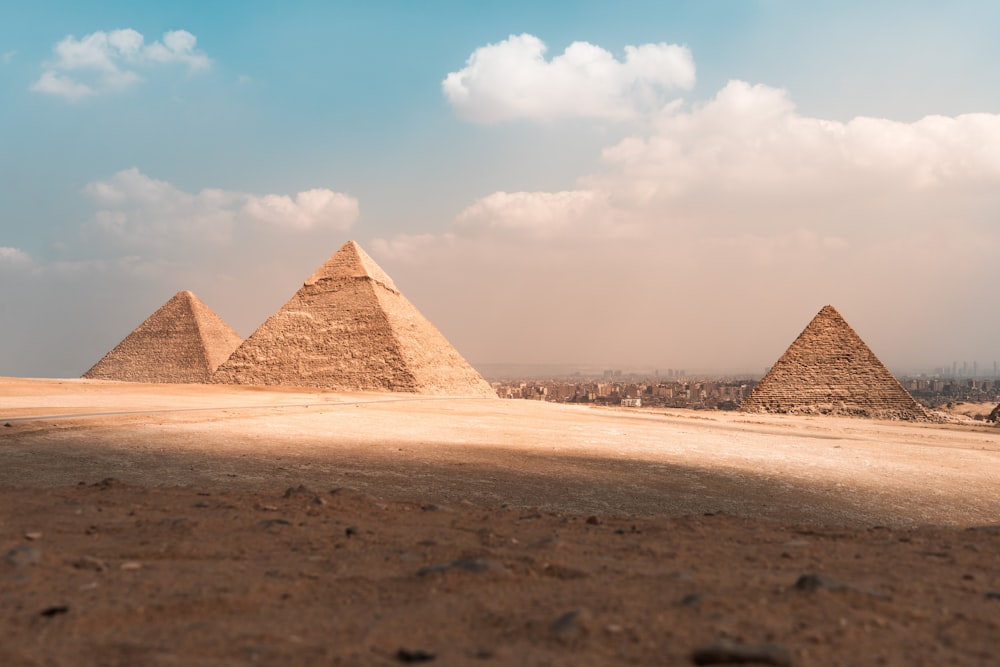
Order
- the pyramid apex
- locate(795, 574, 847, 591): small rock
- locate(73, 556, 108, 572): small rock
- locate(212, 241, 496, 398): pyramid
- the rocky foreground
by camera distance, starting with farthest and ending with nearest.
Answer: the pyramid apex, locate(212, 241, 496, 398): pyramid, locate(73, 556, 108, 572): small rock, locate(795, 574, 847, 591): small rock, the rocky foreground

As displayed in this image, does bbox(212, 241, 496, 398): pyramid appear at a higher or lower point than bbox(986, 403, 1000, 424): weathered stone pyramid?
higher

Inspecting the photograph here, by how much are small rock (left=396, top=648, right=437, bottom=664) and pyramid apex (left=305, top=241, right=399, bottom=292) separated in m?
55.1

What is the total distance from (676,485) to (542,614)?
666 centimetres

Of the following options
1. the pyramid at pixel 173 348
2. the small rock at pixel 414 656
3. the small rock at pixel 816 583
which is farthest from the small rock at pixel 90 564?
the pyramid at pixel 173 348

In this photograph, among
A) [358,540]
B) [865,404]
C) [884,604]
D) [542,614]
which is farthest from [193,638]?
[865,404]

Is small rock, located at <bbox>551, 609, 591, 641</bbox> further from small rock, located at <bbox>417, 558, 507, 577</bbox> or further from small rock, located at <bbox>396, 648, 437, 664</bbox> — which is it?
small rock, located at <bbox>417, 558, 507, 577</bbox>

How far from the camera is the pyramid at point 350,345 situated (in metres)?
49.8

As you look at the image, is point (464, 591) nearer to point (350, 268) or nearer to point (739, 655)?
point (739, 655)

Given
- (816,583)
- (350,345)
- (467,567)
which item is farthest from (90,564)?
(350,345)

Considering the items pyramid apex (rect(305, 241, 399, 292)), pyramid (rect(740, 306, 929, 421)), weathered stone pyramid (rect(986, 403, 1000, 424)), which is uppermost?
pyramid apex (rect(305, 241, 399, 292))

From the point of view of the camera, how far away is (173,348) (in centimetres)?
6800

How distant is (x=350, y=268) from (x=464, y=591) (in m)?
56.0

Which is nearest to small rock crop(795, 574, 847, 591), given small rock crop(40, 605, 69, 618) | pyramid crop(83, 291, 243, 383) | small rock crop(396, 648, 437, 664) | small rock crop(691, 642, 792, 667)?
small rock crop(691, 642, 792, 667)

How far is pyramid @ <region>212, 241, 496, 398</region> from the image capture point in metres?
49.8
